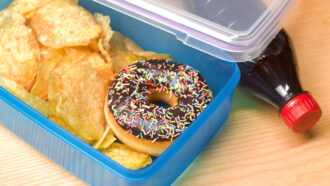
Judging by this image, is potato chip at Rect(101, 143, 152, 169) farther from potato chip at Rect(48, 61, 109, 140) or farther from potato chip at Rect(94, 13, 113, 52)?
potato chip at Rect(94, 13, 113, 52)

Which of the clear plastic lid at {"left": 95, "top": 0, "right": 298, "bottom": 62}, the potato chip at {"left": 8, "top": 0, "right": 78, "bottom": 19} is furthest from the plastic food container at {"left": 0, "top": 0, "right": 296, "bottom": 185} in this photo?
the potato chip at {"left": 8, "top": 0, "right": 78, "bottom": 19}

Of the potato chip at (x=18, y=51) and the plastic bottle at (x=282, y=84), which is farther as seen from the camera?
the potato chip at (x=18, y=51)

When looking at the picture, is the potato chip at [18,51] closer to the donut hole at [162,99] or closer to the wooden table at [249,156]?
the wooden table at [249,156]

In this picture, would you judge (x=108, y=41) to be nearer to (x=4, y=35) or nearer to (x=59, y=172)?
(x=4, y=35)

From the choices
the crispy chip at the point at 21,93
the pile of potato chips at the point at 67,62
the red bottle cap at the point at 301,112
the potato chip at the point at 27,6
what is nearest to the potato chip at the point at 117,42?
the pile of potato chips at the point at 67,62

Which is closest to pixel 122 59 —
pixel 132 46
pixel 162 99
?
pixel 132 46

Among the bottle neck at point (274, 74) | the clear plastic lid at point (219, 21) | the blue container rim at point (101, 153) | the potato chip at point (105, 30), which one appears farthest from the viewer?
the potato chip at point (105, 30)

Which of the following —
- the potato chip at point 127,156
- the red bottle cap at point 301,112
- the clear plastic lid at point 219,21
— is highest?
the clear plastic lid at point 219,21
